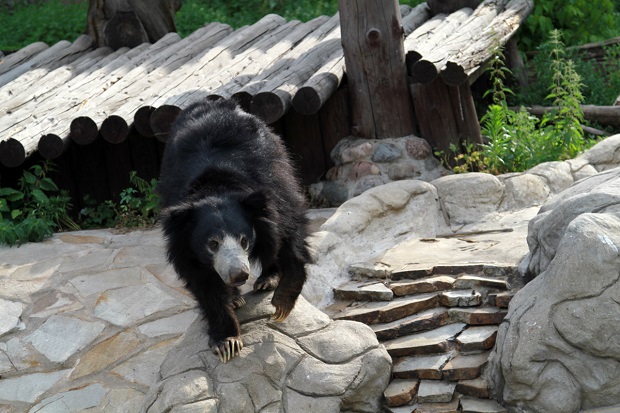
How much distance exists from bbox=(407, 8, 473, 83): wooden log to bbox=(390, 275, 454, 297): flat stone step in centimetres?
218

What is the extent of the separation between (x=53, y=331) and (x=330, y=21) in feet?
16.2

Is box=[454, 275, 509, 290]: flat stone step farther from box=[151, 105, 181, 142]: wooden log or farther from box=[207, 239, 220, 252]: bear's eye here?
box=[151, 105, 181, 142]: wooden log

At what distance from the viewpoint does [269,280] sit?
4.55 m

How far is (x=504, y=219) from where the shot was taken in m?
5.68

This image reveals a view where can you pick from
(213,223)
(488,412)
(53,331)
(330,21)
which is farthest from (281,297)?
(330,21)

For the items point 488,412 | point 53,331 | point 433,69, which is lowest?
point 488,412

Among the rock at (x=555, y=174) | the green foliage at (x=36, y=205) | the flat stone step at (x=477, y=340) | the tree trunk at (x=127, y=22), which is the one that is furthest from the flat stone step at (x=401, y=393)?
the tree trunk at (x=127, y=22)

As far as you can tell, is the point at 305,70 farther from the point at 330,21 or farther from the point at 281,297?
the point at 281,297

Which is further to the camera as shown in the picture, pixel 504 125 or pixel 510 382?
pixel 504 125

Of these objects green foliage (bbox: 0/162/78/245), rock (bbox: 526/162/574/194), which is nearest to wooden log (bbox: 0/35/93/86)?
green foliage (bbox: 0/162/78/245)

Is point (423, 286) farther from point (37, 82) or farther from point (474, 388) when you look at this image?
point (37, 82)

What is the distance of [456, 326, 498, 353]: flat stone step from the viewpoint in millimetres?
4109

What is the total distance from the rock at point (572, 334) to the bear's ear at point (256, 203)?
127cm

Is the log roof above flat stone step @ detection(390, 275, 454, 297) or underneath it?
above
